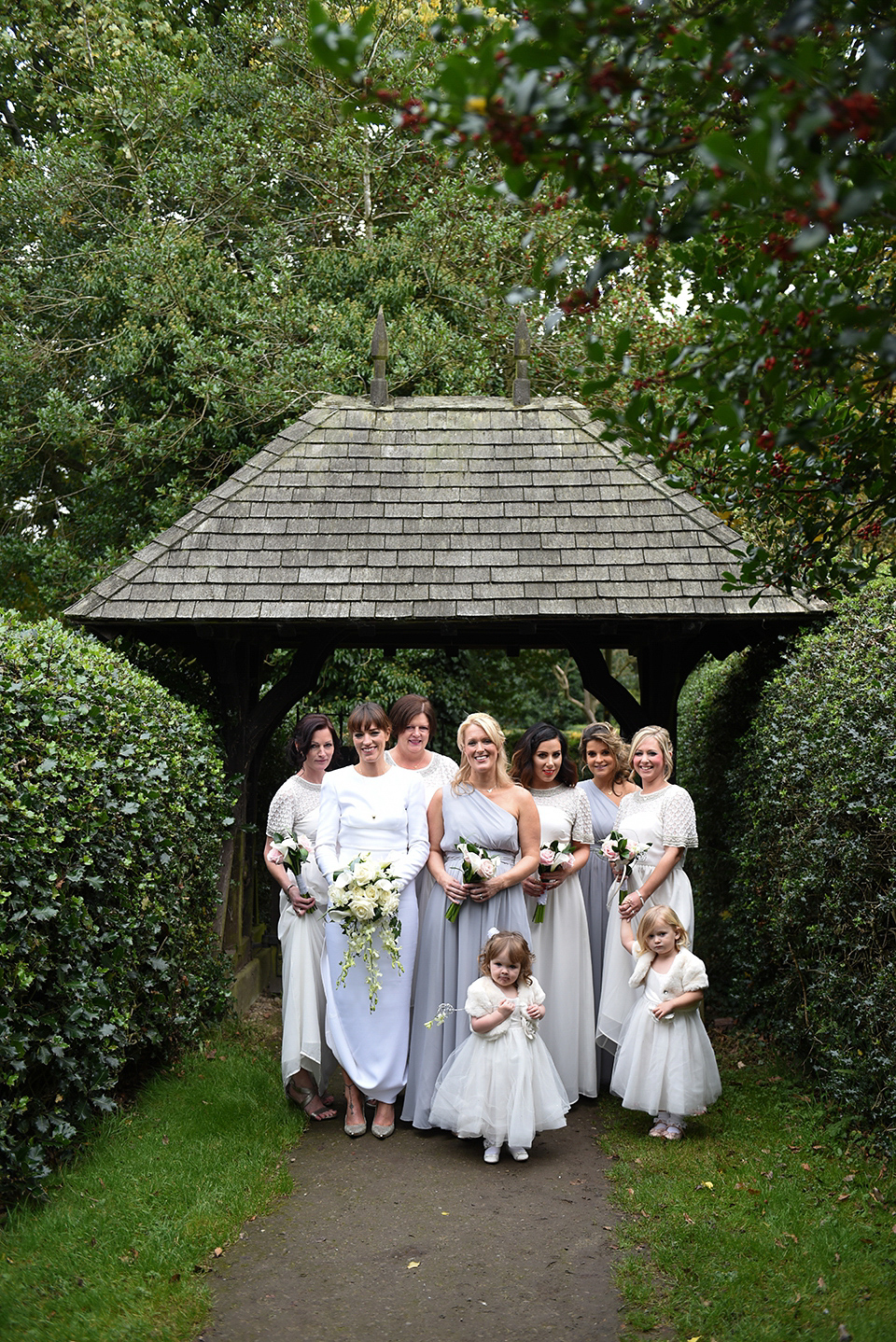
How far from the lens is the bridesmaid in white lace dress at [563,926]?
21.1 feet

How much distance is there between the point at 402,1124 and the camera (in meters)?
6.19

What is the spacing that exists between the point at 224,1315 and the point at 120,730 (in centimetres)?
275

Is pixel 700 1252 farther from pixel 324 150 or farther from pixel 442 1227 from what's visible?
pixel 324 150

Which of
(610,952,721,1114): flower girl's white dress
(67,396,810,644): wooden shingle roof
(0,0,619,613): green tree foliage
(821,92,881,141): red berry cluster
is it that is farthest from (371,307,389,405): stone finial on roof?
(821,92,881,141): red berry cluster

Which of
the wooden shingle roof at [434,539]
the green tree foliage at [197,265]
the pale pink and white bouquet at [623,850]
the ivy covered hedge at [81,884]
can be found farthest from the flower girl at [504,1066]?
the green tree foliage at [197,265]

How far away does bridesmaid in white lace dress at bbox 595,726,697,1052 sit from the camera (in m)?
6.23

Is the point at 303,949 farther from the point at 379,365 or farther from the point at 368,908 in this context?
the point at 379,365

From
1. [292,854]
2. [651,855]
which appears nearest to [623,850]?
[651,855]

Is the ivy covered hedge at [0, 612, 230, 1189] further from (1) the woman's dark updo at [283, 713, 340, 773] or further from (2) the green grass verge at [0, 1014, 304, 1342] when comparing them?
(1) the woman's dark updo at [283, 713, 340, 773]

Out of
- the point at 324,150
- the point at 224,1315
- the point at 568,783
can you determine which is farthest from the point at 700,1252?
the point at 324,150

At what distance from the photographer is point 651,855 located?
21.0 ft

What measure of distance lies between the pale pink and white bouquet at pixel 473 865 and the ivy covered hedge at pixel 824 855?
163cm

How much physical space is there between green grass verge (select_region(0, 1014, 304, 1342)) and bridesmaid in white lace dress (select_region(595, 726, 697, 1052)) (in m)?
1.90

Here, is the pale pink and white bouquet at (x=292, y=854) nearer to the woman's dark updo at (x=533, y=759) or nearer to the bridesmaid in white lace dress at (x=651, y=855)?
the woman's dark updo at (x=533, y=759)
